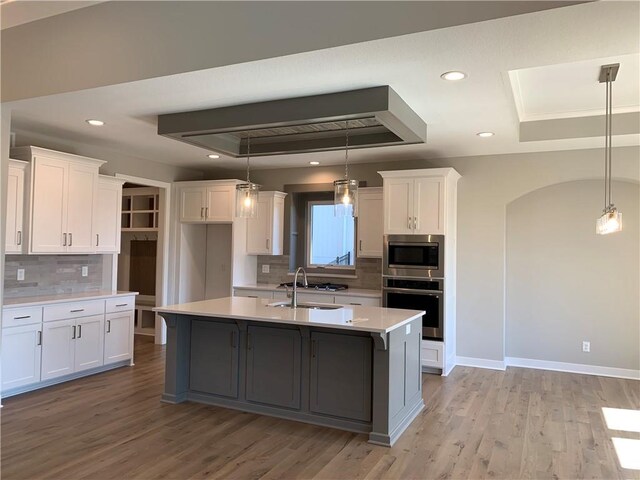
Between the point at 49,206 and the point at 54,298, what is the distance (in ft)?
3.01

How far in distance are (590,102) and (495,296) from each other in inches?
93.0

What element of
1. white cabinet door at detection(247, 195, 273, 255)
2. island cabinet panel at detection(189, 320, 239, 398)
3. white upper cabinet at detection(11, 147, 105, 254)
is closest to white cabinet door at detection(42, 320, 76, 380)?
white upper cabinet at detection(11, 147, 105, 254)

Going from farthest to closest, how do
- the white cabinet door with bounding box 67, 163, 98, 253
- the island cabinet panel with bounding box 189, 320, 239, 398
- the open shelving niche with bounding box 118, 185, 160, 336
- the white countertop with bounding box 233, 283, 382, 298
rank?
the open shelving niche with bounding box 118, 185, 160, 336 < the white countertop with bounding box 233, 283, 382, 298 < the white cabinet door with bounding box 67, 163, 98, 253 < the island cabinet panel with bounding box 189, 320, 239, 398

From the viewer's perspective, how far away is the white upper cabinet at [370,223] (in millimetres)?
6164

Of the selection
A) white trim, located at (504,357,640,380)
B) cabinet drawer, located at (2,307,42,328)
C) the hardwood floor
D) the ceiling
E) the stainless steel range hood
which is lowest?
the hardwood floor

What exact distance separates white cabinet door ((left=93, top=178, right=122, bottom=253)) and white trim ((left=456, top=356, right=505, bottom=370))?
4.39m

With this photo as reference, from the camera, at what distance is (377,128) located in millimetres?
4379

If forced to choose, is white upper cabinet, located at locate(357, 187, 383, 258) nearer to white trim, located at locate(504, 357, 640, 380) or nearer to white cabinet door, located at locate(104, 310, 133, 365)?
white trim, located at locate(504, 357, 640, 380)

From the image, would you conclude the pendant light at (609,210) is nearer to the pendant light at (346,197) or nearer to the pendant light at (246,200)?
the pendant light at (346,197)

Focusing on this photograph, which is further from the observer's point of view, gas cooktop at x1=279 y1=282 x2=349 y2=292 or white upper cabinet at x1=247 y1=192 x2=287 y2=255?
white upper cabinet at x1=247 y1=192 x2=287 y2=255

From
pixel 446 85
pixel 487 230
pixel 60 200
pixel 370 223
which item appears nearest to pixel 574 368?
pixel 487 230

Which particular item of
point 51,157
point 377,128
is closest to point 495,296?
point 377,128

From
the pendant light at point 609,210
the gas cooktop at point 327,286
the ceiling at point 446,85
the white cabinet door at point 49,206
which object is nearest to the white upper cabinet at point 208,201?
the ceiling at point 446,85

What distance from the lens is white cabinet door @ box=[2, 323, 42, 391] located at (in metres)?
4.23
